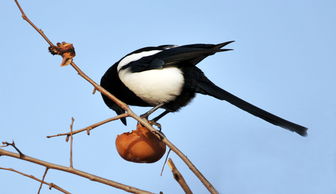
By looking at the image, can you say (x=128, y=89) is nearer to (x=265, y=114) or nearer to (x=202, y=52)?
(x=202, y=52)

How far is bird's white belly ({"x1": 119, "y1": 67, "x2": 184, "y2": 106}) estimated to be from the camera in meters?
2.38


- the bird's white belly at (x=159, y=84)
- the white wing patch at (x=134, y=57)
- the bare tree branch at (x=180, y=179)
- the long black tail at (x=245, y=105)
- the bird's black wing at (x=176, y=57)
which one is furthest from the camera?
the white wing patch at (x=134, y=57)

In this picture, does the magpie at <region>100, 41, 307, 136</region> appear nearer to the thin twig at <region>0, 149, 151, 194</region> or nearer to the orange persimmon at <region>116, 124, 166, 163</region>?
the orange persimmon at <region>116, 124, 166, 163</region>

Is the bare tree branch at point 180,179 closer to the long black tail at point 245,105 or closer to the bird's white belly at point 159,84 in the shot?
the long black tail at point 245,105

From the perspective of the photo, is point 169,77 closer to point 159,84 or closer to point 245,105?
point 159,84

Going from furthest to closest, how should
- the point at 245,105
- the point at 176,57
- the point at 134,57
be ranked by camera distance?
the point at 134,57 < the point at 176,57 < the point at 245,105

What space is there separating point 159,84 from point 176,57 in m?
0.17

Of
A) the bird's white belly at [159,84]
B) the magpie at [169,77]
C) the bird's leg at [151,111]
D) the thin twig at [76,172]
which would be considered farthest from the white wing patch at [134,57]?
the thin twig at [76,172]

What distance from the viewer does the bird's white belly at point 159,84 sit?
2.38 meters

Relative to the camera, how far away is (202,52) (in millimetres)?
2227

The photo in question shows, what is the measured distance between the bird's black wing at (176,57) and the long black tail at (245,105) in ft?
0.50

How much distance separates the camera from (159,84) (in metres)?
2.39

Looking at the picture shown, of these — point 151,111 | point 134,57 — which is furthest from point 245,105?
point 134,57

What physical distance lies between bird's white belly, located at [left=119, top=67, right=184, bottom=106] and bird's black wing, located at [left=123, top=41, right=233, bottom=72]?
0.03m
